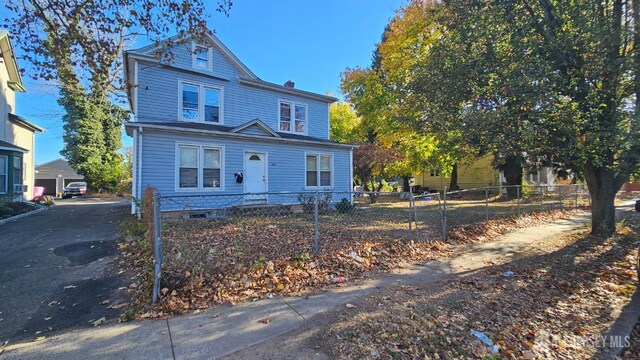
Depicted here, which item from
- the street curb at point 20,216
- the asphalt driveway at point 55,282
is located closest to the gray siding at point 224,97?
the asphalt driveway at point 55,282

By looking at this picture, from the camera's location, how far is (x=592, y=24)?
5961 mm

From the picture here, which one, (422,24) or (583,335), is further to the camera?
(422,24)

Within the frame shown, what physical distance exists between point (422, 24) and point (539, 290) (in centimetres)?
1438

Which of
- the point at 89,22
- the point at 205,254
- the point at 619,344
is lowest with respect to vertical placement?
the point at 619,344

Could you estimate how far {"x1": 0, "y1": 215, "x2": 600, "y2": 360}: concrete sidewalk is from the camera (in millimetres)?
2781

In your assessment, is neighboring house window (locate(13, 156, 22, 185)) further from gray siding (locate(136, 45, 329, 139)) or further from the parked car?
the parked car

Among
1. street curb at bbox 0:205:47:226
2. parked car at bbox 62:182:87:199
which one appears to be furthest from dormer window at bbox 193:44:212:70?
parked car at bbox 62:182:87:199

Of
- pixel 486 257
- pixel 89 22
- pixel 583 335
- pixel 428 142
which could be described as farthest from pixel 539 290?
pixel 428 142

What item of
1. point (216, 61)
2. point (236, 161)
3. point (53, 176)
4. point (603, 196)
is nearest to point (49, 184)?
point (53, 176)

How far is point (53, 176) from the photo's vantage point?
38.2m

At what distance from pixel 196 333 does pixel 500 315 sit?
3.66m

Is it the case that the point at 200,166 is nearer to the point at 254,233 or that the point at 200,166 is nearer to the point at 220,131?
the point at 220,131

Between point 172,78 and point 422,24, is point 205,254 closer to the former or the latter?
point 172,78

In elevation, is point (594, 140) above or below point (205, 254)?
above
